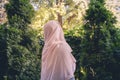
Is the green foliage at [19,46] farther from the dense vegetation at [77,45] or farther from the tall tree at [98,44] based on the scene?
the tall tree at [98,44]

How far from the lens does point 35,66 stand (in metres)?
8.16

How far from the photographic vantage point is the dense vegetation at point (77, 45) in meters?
7.10

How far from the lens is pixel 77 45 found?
8.88 metres

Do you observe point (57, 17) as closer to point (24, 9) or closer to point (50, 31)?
point (24, 9)

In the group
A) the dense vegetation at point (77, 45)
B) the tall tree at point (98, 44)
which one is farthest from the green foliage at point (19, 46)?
the tall tree at point (98, 44)

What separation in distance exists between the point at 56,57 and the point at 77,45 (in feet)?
14.6

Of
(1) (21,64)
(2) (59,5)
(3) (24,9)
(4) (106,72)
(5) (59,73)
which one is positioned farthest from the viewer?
(2) (59,5)

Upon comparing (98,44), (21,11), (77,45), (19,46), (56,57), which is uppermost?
(21,11)

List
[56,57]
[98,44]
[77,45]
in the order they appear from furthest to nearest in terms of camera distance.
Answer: [77,45], [98,44], [56,57]

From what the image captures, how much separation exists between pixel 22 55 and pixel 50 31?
3418 mm

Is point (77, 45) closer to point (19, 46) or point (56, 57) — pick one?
point (19, 46)

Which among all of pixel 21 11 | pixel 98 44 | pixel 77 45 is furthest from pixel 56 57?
pixel 77 45

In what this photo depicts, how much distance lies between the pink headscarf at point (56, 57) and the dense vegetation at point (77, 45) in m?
2.56

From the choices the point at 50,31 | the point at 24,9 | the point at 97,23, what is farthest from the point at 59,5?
the point at 50,31
